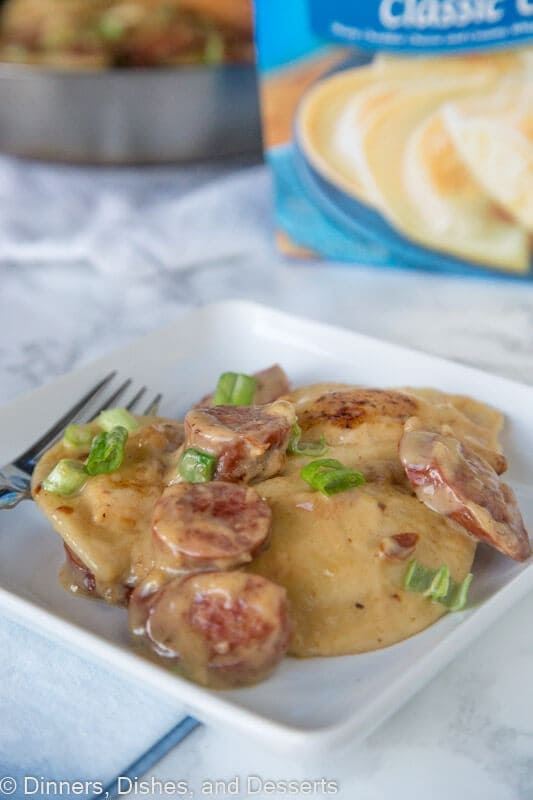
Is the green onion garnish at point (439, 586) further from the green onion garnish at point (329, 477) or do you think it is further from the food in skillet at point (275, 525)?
the green onion garnish at point (329, 477)

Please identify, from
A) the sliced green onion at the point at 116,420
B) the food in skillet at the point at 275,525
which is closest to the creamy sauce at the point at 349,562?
the food in skillet at the point at 275,525

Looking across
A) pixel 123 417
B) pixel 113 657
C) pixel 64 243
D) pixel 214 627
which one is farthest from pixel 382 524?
pixel 64 243

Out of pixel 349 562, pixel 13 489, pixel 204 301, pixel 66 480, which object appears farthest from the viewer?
pixel 204 301

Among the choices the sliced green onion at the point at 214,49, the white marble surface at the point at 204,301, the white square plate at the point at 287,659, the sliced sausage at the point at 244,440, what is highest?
the sliced green onion at the point at 214,49

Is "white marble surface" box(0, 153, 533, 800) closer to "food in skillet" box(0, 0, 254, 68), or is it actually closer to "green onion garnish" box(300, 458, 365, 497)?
"green onion garnish" box(300, 458, 365, 497)

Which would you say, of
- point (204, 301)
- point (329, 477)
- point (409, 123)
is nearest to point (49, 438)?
point (329, 477)

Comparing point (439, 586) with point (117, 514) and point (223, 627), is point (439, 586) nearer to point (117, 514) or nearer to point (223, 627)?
point (223, 627)

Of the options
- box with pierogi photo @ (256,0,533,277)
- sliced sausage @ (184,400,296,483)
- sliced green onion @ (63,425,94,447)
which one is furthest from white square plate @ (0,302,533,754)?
box with pierogi photo @ (256,0,533,277)

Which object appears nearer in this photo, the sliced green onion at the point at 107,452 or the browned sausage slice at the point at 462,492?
the browned sausage slice at the point at 462,492
